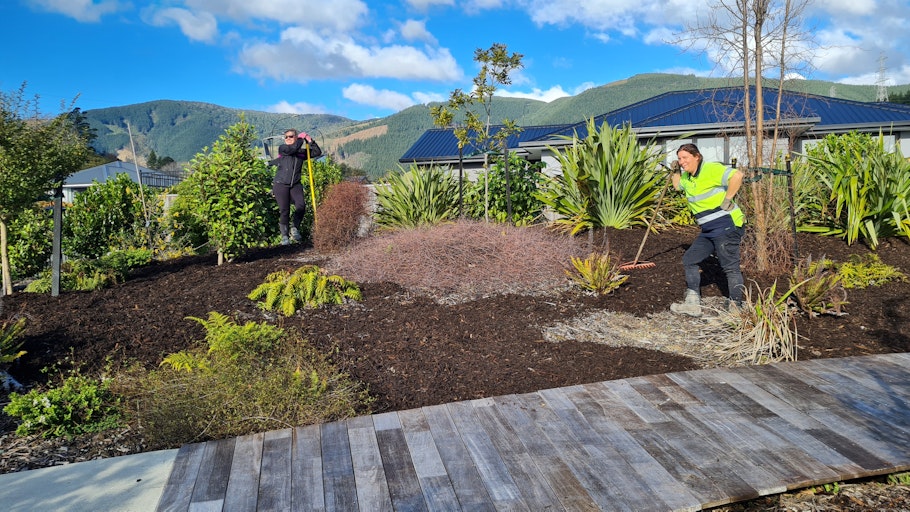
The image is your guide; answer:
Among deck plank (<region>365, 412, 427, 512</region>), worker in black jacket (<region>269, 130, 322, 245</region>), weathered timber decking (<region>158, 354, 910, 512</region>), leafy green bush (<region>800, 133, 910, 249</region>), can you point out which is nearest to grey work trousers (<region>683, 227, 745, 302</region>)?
Result: weathered timber decking (<region>158, 354, 910, 512</region>)

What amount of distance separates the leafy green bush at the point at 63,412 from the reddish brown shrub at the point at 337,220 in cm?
543

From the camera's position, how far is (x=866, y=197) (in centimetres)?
859

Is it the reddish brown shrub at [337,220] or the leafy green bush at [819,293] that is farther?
the reddish brown shrub at [337,220]

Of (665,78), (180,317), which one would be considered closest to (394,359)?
(180,317)

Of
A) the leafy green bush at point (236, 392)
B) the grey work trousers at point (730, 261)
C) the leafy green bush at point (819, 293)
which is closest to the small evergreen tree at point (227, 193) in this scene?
the leafy green bush at point (236, 392)

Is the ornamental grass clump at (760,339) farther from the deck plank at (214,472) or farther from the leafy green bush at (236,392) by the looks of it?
the deck plank at (214,472)

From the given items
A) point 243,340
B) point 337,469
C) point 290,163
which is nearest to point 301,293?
point 243,340

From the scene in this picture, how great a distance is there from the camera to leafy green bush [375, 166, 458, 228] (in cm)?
1060

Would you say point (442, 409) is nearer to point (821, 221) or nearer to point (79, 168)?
point (79, 168)

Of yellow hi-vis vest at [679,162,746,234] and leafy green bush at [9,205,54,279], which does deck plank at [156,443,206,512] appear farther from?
leafy green bush at [9,205,54,279]

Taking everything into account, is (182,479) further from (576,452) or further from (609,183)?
(609,183)

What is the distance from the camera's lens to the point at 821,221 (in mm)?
9078

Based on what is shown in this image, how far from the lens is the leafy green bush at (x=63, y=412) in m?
3.71

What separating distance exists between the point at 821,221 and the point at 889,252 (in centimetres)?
110
